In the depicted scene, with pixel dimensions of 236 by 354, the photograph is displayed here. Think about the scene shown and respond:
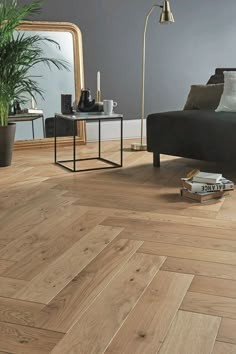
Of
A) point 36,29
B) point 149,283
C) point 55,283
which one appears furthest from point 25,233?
point 36,29

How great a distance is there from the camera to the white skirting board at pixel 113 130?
16.9ft

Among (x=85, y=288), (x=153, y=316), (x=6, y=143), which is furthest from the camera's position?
(x=6, y=143)

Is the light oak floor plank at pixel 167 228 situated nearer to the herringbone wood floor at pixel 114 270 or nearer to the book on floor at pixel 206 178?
the herringbone wood floor at pixel 114 270

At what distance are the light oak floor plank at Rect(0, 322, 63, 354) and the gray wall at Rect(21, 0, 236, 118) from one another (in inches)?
150

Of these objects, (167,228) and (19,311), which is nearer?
(19,311)

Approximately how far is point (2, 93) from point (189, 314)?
2.66 m

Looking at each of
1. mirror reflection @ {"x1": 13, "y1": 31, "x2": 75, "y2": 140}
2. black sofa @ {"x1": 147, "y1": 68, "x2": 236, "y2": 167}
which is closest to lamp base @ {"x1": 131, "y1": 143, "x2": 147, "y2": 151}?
black sofa @ {"x1": 147, "y1": 68, "x2": 236, "y2": 167}

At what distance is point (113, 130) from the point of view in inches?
208

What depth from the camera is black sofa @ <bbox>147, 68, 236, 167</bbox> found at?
349 centimetres

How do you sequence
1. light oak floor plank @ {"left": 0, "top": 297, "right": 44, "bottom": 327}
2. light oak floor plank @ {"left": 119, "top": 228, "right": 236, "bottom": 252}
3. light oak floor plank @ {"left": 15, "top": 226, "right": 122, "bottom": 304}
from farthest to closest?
light oak floor plank @ {"left": 119, "top": 228, "right": 236, "bottom": 252} < light oak floor plank @ {"left": 15, "top": 226, "right": 122, "bottom": 304} < light oak floor plank @ {"left": 0, "top": 297, "right": 44, "bottom": 327}

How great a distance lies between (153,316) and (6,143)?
2.61m

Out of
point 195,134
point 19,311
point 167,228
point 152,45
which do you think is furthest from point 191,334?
point 152,45

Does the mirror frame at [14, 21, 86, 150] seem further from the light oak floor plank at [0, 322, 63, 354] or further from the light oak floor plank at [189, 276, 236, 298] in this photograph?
the light oak floor plank at [0, 322, 63, 354]

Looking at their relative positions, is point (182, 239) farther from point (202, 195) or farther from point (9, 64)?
point (9, 64)
